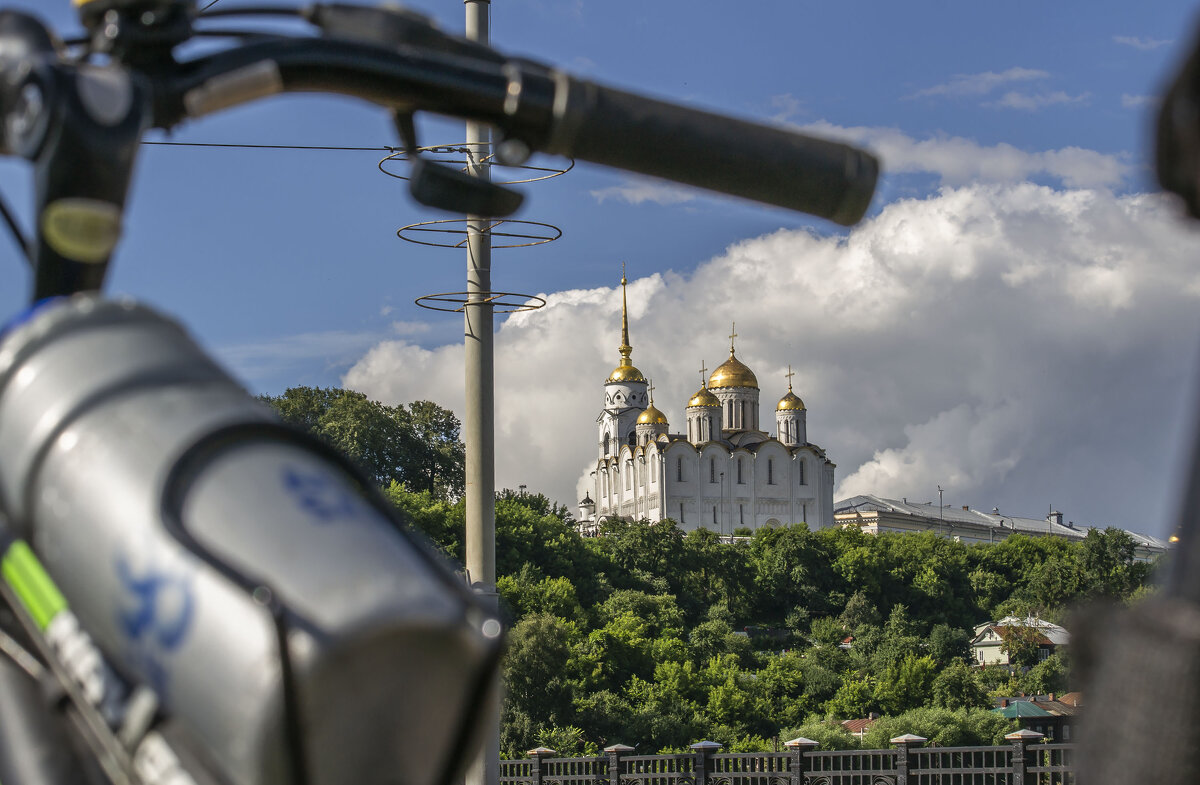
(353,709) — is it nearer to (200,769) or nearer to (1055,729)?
(200,769)

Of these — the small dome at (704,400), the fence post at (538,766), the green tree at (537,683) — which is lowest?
the green tree at (537,683)

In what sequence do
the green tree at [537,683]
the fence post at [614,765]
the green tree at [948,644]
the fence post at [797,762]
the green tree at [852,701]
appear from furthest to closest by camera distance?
the green tree at [948,644] → the green tree at [852,701] → the green tree at [537,683] → the fence post at [614,765] → the fence post at [797,762]

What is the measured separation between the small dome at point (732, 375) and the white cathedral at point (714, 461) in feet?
0.23

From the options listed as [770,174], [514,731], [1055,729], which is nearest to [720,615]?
[514,731]

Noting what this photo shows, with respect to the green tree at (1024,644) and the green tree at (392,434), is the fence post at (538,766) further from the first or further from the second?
the green tree at (1024,644)

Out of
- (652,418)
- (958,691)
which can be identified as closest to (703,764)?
(958,691)

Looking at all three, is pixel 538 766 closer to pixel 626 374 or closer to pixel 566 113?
pixel 566 113

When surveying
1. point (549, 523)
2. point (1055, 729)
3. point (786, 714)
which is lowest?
point (786, 714)

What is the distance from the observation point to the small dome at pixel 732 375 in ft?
302

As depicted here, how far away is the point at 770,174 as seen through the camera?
1.31m

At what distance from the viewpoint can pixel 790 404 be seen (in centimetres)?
9531

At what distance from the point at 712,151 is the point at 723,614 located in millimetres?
65056

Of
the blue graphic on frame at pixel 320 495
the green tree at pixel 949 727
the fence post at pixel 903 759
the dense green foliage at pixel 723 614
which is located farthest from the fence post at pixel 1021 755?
the green tree at pixel 949 727

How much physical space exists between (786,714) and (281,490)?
52496 millimetres
